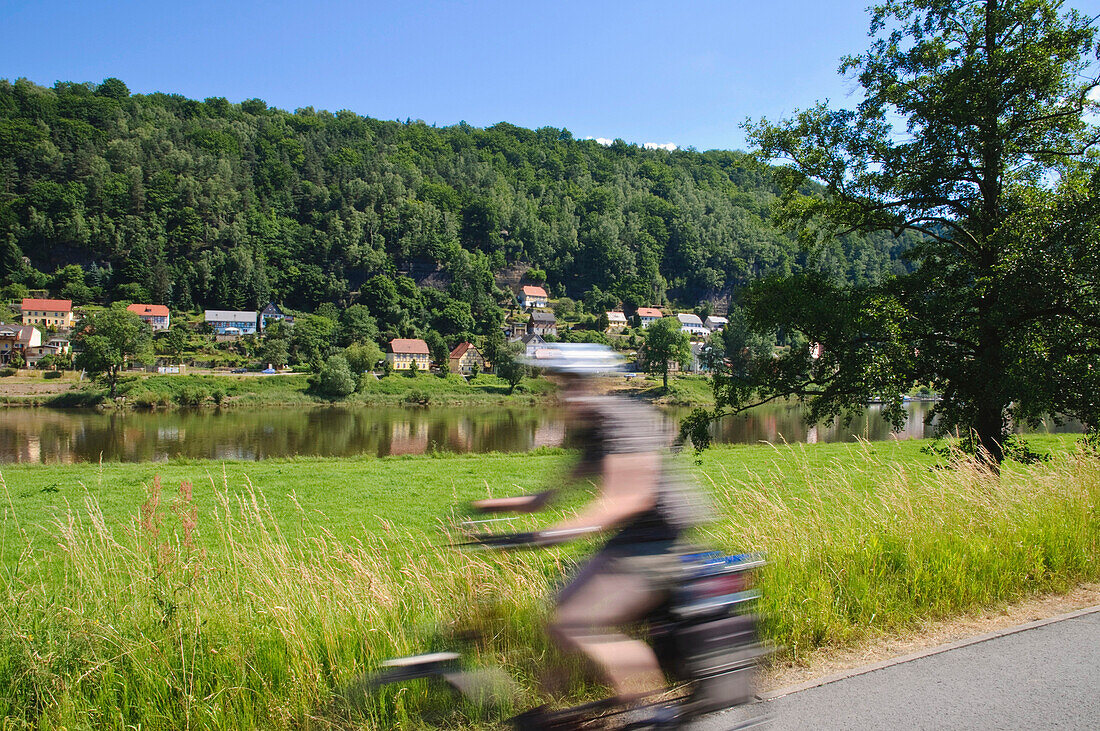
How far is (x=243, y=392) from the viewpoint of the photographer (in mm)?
59469

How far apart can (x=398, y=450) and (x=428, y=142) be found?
610 feet

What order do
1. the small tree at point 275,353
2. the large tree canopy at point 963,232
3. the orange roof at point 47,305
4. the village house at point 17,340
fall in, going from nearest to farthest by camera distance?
the large tree canopy at point 963,232 < the village house at point 17,340 < the small tree at point 275,353 < the orange roof at point 47,305

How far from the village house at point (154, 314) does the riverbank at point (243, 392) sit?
115ft

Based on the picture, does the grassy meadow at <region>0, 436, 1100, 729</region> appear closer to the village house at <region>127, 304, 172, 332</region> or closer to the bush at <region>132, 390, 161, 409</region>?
the bush at <region>132, 390, 161, 409</region>

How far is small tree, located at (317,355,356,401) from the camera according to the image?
61.8 metres

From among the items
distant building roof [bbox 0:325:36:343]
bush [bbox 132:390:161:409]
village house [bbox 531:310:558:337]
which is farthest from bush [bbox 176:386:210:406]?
village house [bbox 531:310:558:337]

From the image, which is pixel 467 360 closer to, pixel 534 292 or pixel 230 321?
pixel 230 321

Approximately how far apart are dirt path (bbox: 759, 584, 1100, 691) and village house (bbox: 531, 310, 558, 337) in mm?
113020

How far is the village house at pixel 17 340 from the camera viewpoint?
233ft

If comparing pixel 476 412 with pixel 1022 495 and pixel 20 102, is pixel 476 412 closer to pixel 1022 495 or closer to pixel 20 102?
pixel 1022 495

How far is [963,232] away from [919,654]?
857 centimetres

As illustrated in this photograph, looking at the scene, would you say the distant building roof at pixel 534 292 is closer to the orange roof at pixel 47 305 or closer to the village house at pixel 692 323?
the village house at pixel 692 323

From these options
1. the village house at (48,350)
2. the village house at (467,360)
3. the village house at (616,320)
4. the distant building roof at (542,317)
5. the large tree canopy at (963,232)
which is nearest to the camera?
the large tree canopy at (963,232)

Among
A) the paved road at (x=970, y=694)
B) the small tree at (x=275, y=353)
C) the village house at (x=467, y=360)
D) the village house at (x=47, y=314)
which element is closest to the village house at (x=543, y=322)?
the village house at (x=467, y=360)
